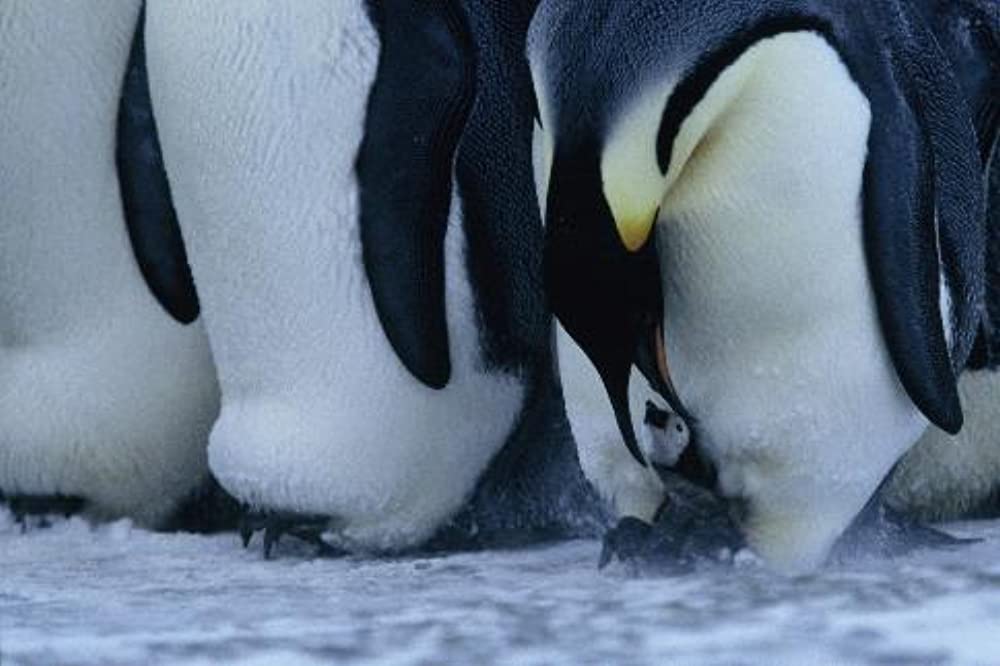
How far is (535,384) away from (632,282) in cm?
64

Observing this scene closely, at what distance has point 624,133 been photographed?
248 cm

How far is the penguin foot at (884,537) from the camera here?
9.32 feet

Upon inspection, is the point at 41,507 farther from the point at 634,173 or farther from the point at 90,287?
the point at 634,173

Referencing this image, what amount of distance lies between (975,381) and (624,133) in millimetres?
780

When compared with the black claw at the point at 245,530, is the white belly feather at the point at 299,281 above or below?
above

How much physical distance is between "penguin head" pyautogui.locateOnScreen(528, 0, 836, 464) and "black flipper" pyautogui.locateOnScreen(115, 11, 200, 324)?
650mm

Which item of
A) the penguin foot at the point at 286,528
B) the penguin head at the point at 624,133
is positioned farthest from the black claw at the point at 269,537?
the penguin head at the point at 624,133

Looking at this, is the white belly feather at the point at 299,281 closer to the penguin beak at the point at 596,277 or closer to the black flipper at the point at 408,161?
the black flipper at the point at 408,161

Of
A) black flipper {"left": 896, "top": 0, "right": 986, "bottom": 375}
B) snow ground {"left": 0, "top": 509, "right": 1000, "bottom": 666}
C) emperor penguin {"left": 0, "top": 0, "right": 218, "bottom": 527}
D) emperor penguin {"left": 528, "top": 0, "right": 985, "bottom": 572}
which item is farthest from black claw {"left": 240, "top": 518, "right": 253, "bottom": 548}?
black flipper {"left": 896, "top": 0, "right": 986, "bottom": 375}

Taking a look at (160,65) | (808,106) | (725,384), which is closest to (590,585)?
(725,384)

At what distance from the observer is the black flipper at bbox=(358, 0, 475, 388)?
2951mm

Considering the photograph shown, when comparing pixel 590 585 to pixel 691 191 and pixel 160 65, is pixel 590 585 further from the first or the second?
pixel 160 65

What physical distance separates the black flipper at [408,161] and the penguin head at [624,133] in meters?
0.29

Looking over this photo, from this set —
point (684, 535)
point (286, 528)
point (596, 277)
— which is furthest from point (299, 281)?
point (596, 277)
